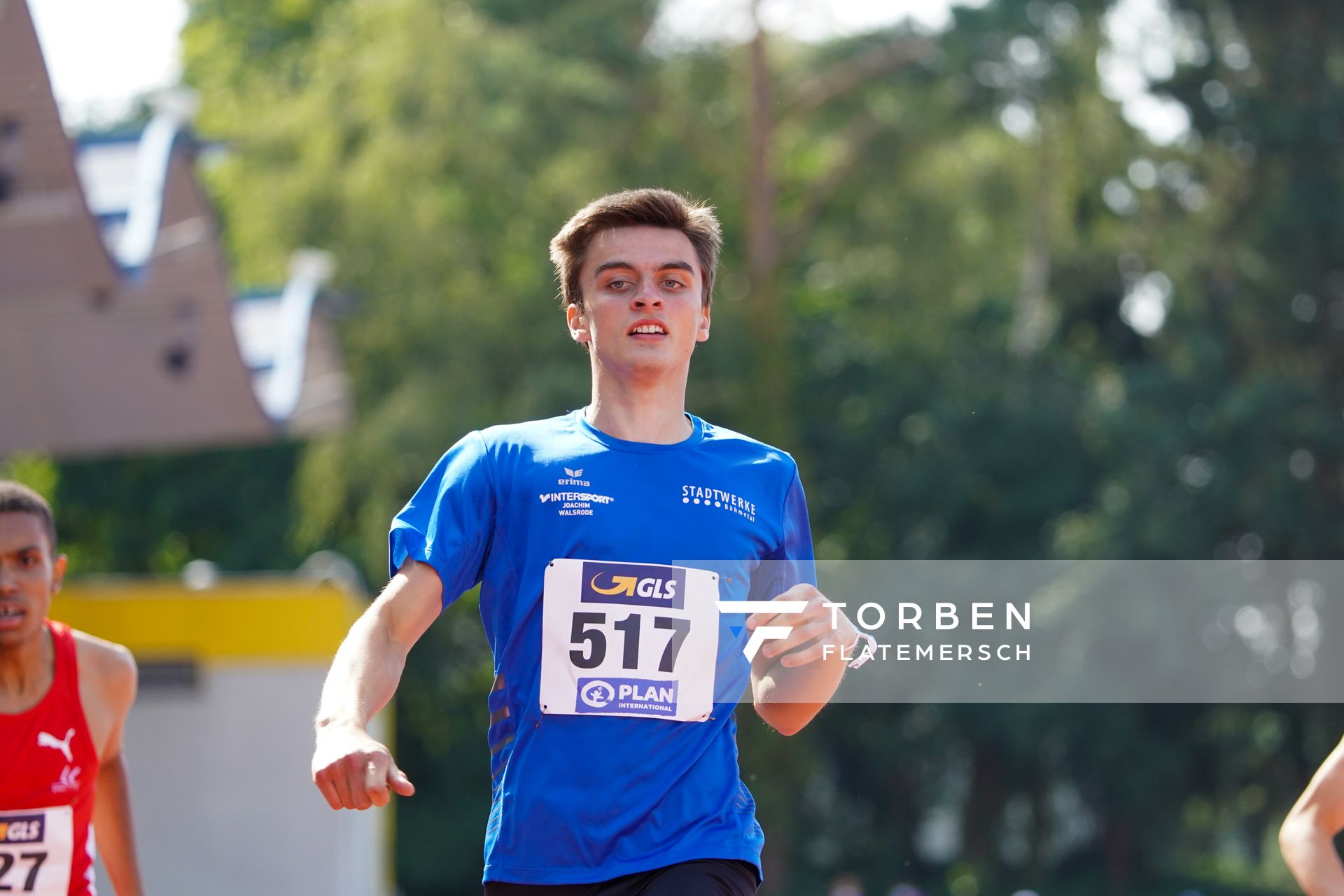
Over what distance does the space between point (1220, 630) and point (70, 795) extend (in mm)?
24824

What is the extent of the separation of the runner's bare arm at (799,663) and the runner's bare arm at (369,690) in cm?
60

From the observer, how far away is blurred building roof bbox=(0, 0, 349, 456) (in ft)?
39.7

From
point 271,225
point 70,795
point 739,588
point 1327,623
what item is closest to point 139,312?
point 271,225

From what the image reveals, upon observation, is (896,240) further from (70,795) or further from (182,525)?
(70,795)

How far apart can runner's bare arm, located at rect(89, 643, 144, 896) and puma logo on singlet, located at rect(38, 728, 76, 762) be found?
95 millimetres

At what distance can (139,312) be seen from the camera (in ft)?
53.4

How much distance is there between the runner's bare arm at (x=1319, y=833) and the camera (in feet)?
13.0

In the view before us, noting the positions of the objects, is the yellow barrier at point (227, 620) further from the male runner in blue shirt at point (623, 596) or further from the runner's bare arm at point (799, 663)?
the male runner in blue shirt at point (623, 596)

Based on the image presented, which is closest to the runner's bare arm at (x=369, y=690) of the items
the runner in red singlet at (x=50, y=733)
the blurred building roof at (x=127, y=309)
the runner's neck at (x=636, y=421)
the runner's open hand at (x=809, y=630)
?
the runner's neck at (x=636, y=421)

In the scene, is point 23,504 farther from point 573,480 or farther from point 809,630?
point 809,630

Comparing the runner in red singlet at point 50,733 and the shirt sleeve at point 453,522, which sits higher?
the shirt sleeve at point 453,522

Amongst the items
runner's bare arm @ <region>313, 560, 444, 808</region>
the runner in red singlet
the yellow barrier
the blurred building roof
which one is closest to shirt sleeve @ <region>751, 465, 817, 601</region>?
runner's bare arm @ <region>313, 560, 444, 808</region>

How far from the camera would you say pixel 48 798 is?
185 inches

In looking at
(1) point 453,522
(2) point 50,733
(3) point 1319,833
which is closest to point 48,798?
(2) point 50,733
